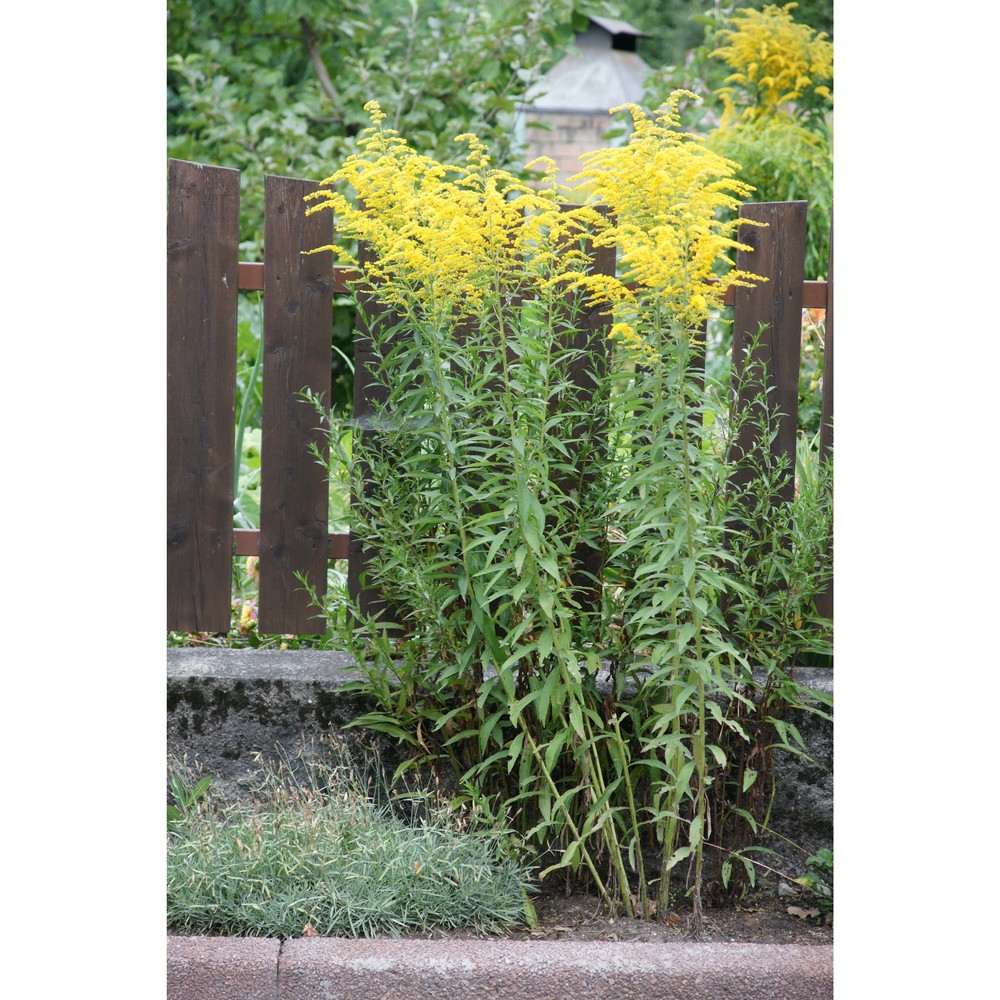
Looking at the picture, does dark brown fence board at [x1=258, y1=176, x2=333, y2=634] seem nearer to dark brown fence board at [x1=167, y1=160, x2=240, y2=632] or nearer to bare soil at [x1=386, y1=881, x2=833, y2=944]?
dark brown fence board at [x1=167, y1=160, x2=240, y2=632]

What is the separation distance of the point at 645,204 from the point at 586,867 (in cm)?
162

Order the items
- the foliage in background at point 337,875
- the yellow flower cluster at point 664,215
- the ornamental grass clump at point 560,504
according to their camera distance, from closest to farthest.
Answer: the yellow flower cluster at point 664,215
the ornamental grass clump at point 560,504
the foliage in background at point 337,875

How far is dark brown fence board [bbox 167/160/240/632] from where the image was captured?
9.89ft

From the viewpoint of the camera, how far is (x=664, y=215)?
7.15ft

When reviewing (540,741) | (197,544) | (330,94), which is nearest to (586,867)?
(540,741)

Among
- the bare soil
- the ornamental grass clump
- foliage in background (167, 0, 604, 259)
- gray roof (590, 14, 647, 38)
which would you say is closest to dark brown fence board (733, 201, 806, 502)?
the ornamental grass clump

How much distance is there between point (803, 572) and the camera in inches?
103

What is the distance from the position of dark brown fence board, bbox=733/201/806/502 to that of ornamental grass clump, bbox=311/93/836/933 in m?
0.12

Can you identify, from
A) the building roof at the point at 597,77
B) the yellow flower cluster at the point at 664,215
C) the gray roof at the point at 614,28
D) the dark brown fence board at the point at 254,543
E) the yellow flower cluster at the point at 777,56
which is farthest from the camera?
the building roof at the point at 597,77

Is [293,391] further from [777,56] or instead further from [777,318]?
[777,56]

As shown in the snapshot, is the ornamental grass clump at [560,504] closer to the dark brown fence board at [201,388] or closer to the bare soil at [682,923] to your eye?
the bare soil at [682,923]

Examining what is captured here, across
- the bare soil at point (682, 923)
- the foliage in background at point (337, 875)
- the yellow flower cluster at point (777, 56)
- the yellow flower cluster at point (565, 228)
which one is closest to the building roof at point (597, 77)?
the yellow flower cluster at point (777, 56)

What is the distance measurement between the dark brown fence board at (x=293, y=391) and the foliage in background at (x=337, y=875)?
0.68 m

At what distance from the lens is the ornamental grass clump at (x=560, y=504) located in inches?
90.0
